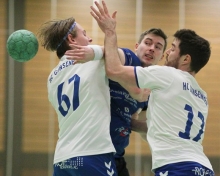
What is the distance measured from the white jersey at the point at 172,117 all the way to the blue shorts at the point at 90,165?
298 millimetres

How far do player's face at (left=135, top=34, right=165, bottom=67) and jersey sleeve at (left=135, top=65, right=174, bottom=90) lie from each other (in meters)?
0.58

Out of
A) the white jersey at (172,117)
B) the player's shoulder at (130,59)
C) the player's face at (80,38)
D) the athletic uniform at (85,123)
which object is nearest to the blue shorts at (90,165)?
the athletic uniform at (85,123)

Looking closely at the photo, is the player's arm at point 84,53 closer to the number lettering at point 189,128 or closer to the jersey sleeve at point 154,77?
the jersey sleeve at point 154,77

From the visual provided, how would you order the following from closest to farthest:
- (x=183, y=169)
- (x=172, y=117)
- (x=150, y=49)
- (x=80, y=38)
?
(x=183, y=169), (x=172, y=117), (x=80, y=38), (x=150, y=49)

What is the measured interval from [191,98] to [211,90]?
475 centimetres

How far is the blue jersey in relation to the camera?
11.1 ft

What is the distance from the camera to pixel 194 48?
3240 millimetres

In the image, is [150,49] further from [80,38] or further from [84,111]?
[84,111]

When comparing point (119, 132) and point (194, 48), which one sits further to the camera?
point (119, 132)

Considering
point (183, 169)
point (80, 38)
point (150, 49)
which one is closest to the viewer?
point (183, 169)

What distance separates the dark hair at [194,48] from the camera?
10.6ft

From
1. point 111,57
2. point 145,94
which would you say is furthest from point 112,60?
point 145,94

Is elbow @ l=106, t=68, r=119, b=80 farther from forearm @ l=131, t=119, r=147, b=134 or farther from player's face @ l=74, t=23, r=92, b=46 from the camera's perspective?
forearm @ l=131, t=119, r=147, b=134

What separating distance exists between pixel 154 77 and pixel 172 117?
290 mm
